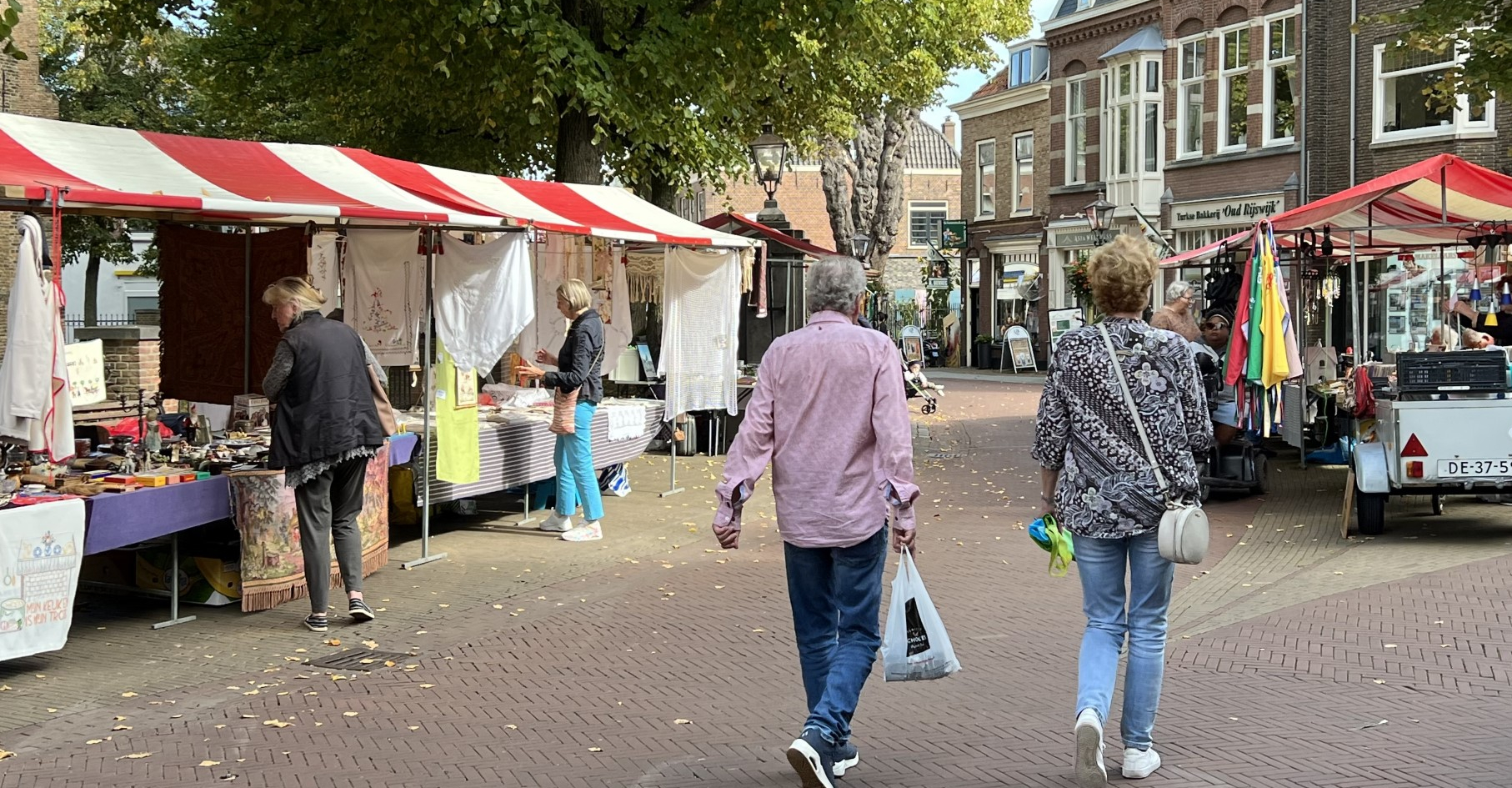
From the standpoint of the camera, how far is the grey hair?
186 inches

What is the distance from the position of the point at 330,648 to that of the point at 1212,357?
780 cm

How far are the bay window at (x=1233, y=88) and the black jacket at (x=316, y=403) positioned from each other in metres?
24.8

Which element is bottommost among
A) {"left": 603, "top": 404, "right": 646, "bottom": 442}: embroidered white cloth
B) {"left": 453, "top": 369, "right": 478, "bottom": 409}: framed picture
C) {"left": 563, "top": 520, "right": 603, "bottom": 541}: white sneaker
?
{"left": 563, "top": 520, "right": 603, "bottom": 541}: white sneaker

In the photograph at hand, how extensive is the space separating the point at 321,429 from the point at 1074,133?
103 feet

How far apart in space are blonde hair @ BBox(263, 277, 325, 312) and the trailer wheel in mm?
7111

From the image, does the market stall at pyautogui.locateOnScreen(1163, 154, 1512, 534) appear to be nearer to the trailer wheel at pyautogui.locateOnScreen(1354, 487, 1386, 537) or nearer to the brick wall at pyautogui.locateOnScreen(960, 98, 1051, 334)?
the trailer wheel at pyautogui.locateOnScreen(1354, 487, 1386, 537)

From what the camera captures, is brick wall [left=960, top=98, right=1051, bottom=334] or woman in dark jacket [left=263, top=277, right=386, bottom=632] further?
brick wall [left=960, top=98, right=1051, bottom=334]

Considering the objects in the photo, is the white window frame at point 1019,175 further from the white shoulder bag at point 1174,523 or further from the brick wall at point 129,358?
the white shoulder bag at point 1174,523

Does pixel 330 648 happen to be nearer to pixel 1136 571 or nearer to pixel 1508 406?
pixel 1136 571

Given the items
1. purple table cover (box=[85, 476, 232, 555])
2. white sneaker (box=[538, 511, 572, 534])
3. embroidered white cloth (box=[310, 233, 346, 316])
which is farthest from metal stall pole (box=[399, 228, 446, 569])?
purple table cover (box=[85, 476, 232, 555])

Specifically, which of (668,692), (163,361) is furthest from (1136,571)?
(163,361)

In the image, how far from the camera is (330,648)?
6.87m

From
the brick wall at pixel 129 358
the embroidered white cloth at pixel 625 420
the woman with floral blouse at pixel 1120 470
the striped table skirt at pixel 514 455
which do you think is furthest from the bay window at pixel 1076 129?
the woman with floral blouse at pixel 1120 470

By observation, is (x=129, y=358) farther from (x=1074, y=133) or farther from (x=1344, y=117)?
(x=1074, y=133)
